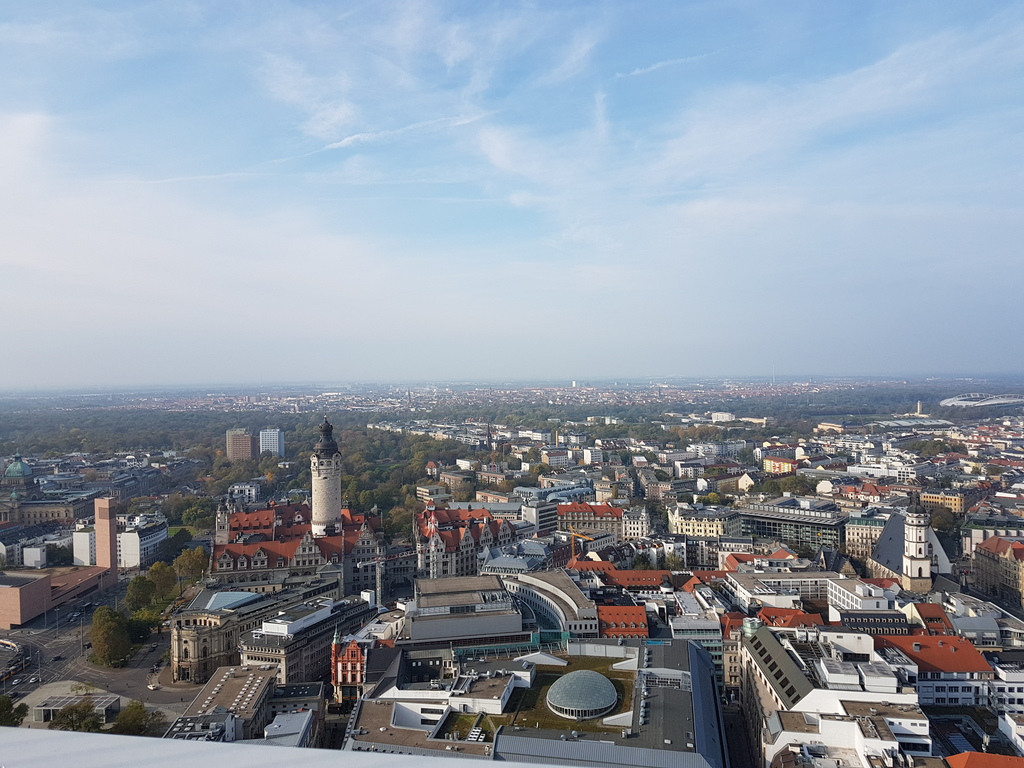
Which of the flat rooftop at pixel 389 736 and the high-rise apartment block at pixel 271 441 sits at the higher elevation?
the flat rooftop at pixel 389 736

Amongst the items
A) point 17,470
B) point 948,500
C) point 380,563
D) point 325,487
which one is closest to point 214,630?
point 380,563

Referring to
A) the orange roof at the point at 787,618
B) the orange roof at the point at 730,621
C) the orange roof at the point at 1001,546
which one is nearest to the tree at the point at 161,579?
the orange roof at the point at 730,621

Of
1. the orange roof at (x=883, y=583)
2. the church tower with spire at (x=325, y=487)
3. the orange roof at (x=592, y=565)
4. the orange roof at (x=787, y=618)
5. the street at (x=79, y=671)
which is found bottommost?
the street at (x=79, y=671)

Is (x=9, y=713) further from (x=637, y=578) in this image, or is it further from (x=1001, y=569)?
(x=1001, y=569)

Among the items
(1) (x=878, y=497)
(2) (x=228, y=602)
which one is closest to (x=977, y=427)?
(1) (x=878, y=497)

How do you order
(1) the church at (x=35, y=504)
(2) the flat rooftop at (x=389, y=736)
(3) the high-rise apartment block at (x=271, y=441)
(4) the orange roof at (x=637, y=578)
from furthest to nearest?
(3) the high-rise apartment block at (x=271, y=441)
(1) the church at (x=35, y=504)
(4) the orange roof at (x=637, y=578)
(2) the flat rooftop at (x=389, y=736)

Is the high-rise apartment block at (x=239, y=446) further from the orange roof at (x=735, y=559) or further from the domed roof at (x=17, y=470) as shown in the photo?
the orange roof at (x=735, y=559)
